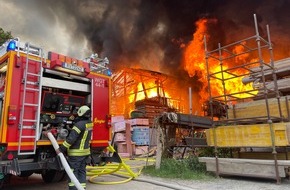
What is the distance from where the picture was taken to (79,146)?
4.93 metres

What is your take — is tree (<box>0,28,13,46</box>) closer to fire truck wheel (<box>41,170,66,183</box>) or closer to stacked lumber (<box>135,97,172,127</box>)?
stacked lumber (<box>135,97,172,127</box>)

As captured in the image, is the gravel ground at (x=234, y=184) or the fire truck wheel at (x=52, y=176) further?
the fire truck wheel at (x=52, y=176)

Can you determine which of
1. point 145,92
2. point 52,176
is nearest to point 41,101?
point 52,176

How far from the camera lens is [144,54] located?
25.1 metres

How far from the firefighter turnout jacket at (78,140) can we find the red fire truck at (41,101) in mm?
484

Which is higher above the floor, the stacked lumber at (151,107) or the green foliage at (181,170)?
the stacked lumber at (151,107)

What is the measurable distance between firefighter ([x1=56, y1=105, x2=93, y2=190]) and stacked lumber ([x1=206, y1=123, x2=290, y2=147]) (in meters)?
3.24

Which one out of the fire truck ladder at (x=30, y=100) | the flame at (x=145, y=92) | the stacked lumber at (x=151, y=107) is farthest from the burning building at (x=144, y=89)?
the fire truck ladder at (x=30, y=100)

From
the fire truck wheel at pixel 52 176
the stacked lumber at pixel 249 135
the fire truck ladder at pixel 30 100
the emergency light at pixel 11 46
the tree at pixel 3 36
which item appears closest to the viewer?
the fire truck ladder at pixel 30 100

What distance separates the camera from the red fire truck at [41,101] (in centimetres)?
463

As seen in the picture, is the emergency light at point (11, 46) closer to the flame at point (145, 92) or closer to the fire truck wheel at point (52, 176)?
the fire truck wheel at point (52, 176)

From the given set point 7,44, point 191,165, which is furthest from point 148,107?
point 7,44

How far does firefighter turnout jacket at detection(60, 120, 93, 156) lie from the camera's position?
478 centimetres

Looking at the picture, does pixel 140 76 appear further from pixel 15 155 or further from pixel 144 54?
pixel 15 155
